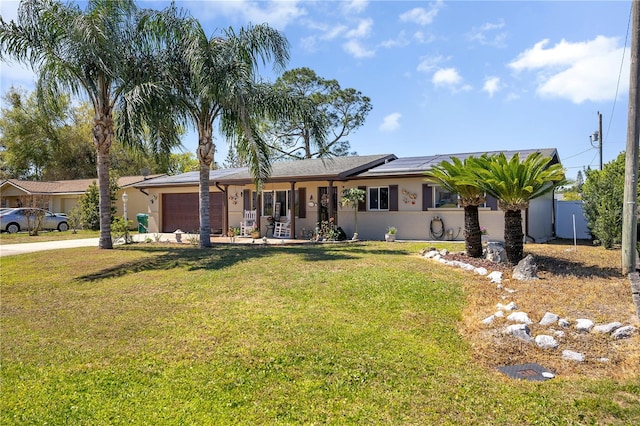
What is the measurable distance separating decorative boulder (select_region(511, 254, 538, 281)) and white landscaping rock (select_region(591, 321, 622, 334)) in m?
2.73

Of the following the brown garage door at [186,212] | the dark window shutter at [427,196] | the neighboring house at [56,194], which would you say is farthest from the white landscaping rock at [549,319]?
the neighboring house at [56,194]

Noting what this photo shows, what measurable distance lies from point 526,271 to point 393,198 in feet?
25.7

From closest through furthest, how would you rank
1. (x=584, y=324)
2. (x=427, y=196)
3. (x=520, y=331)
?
(x=520, y=331)
(x=584, y=324)
(x=427, y=196)

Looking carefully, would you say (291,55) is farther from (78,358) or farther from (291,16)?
(78,358)

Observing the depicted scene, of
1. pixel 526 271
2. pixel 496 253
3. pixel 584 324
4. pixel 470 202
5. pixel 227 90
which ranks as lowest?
pixel 584 324

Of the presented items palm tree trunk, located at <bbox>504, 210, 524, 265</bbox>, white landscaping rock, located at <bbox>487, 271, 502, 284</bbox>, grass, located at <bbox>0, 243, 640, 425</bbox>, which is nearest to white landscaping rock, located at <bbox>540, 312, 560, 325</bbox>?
grass, located at <bbox>0, 243, 640, 425</bbox>

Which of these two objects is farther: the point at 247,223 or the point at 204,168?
the point at 247,223

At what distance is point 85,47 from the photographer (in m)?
11.0

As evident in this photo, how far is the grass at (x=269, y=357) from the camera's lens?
3525 mm

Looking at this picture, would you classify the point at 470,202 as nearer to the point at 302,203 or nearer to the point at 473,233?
the point at 473,233

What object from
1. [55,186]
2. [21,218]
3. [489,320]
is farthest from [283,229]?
[55,186]

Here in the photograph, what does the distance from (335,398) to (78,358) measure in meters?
3.13

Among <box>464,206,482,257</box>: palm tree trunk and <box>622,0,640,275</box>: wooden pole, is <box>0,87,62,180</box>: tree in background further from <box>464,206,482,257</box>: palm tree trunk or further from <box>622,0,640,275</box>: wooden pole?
<box>622,0,640,275</box>: wooden pole

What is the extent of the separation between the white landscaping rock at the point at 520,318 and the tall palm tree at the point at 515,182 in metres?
3.36
